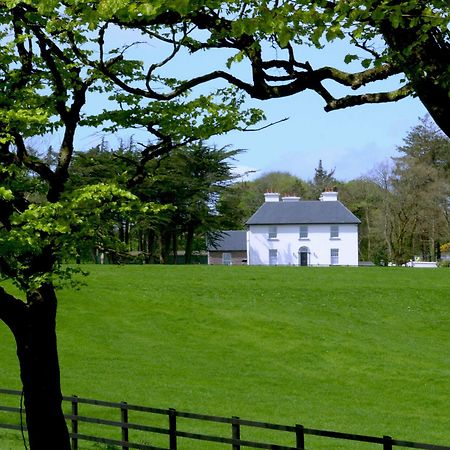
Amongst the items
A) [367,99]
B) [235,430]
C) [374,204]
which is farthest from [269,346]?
[374,204]

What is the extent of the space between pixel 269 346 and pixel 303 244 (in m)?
48.3

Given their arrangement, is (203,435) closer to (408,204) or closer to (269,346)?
(269,346)

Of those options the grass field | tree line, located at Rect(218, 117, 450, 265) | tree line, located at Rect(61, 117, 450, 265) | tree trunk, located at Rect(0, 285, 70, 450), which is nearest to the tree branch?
tree trunk, located at Rect(0, 285, 70, 450)

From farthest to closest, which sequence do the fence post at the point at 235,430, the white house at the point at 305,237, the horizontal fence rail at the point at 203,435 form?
the white house at the point at 305,237
the fence post at the point at 235,430
the horizontal fence rail at the point at 203,435

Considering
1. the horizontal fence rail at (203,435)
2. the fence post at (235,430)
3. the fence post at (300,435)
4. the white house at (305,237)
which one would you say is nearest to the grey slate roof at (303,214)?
the white house at (305,237)

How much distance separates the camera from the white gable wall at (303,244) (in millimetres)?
83562

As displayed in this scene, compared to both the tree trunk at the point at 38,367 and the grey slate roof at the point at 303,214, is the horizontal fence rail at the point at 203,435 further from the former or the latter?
the grey slate roof at the point at 303,214

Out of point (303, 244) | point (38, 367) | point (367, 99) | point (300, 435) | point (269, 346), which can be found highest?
point (367, 99)

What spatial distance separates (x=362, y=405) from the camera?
1067 inches

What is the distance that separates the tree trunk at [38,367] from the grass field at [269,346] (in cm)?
421

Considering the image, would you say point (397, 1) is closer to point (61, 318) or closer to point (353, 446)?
point (353, 446)

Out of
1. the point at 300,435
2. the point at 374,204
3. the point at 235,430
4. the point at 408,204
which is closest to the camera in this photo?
the point at 300,435

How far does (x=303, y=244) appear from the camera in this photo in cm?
8488

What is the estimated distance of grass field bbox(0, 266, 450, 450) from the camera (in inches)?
1040
